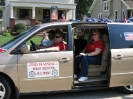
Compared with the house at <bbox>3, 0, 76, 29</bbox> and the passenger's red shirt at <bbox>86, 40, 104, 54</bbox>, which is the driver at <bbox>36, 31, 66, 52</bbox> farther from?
the house at <bbox>3, 0, 76, 29</bbox>

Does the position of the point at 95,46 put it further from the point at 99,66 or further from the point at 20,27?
the point at 20,27

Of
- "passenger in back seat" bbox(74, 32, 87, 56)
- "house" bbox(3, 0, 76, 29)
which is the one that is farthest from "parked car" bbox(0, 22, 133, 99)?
"house" bbox(3, 0, 76, 29)

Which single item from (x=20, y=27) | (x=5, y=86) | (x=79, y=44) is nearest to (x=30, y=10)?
(x=20, y=27)

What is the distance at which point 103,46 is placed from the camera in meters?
5.63

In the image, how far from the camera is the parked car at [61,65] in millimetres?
4688

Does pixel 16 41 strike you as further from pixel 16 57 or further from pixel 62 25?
pixel 62 25

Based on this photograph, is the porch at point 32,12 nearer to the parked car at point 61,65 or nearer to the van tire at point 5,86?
the parked car at point 61,65

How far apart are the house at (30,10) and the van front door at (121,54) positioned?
26.8m

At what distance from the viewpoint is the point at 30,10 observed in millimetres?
34969

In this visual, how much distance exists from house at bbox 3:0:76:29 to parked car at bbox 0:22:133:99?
26.7m

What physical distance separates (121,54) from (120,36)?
399mm

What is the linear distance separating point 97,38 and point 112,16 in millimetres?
39148

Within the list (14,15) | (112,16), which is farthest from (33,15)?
(112,16)

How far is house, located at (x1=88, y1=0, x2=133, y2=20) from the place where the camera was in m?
39.7
